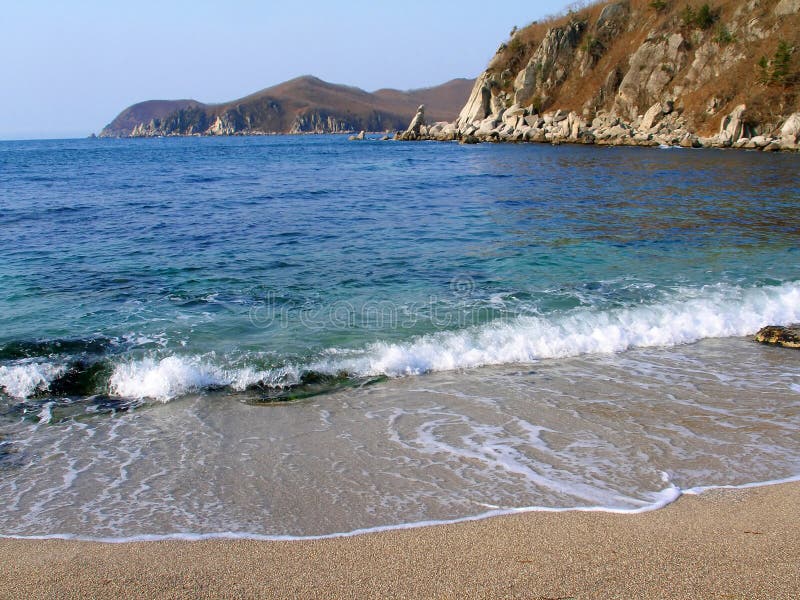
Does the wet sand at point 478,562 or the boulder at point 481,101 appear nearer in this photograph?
the wet sand at point 478,562

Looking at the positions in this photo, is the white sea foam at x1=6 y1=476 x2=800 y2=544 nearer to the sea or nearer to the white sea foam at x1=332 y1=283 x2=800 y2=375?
the sea

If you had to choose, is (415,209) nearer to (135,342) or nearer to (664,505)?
(135,342)

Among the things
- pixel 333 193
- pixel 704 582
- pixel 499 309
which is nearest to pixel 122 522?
pixel 704 582

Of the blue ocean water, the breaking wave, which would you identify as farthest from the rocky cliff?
the breaking wave

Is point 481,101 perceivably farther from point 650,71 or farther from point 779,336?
point 779,336

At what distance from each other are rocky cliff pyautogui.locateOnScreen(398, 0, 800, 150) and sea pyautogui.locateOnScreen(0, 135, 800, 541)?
3978cm

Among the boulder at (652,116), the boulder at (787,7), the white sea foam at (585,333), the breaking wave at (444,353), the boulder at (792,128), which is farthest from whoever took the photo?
the boulder at (652,116)

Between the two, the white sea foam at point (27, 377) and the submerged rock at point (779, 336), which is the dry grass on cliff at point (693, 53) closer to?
the submerged rock at point (779, 336)

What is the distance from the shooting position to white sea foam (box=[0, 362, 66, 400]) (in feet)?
23.6

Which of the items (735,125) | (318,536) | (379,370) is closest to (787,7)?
(735,125)

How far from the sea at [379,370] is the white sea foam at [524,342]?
1.6 inches

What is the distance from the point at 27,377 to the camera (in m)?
7.38

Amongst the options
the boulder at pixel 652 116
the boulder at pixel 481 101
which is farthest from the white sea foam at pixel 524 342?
the boulder at pixel 481 101

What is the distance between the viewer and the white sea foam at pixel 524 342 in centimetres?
748
